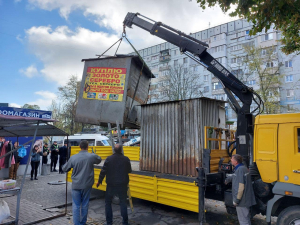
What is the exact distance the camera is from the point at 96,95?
733 cm

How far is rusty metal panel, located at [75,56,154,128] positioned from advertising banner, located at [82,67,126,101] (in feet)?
0.34

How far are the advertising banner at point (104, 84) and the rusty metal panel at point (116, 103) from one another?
0.10 m

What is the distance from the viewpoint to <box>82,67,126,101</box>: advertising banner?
7.11 metres

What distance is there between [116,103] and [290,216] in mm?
5136

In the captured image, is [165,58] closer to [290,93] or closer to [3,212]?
[290,93]

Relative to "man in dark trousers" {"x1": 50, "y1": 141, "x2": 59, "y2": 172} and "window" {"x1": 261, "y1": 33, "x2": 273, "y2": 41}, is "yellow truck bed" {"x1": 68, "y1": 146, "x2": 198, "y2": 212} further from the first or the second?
"window" {"x1": 261, "y1": 33, "x2": 273, "y2": 41}

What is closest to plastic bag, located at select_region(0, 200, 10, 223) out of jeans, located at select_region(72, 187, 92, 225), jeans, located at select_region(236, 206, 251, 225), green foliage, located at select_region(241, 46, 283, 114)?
jeans, located at select_region(72, 187, 92, 225)

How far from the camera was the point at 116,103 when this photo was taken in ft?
23.1

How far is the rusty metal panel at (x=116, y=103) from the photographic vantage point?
7047mm

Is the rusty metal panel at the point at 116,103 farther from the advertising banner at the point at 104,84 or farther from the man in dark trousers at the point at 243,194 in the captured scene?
the man in dark trousers at the point at 243,194

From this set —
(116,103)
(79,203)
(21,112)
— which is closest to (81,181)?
(79,203)

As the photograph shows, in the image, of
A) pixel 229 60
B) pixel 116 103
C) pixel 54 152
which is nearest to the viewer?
pixel 116 103

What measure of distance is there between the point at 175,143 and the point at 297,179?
3020 millimetres

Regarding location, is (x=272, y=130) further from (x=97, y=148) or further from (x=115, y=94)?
(x=97, y=148)
